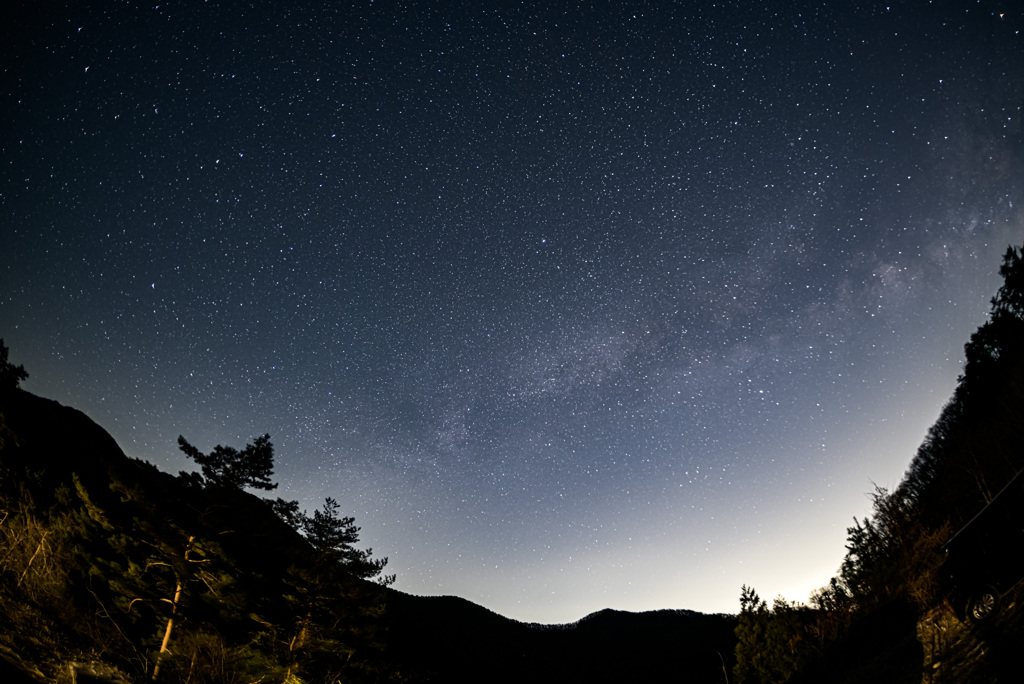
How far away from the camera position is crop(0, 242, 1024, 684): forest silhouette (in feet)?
46.0

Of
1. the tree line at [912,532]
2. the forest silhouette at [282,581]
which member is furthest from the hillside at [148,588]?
the tree line at [912,532]

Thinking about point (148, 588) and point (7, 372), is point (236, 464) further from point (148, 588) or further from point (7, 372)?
point (7, 372)

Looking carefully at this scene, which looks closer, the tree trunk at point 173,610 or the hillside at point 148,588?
the hillside at point 148,588

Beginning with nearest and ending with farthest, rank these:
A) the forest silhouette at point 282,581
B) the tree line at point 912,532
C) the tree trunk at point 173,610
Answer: the forest silhouette at point 282,581 < the tree trunk at point 173,610 < the tree line at point 912,532

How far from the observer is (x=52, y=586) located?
19.0 m

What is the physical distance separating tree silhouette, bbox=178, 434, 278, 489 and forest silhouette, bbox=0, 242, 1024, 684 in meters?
0.07

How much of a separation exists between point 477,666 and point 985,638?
308 feet

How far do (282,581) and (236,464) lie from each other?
754 centimetres

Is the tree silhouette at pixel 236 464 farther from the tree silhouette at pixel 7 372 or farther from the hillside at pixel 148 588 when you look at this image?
the tree silhouette at pixel 7 372

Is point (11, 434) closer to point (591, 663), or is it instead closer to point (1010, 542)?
point (1010, 542)

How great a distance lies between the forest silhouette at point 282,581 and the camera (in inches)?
551

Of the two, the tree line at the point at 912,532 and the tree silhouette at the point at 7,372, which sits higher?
the tree silhouette at the point at 7,372

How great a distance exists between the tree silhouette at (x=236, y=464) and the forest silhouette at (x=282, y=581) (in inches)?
2.7

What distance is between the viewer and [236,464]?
70.3 feet
